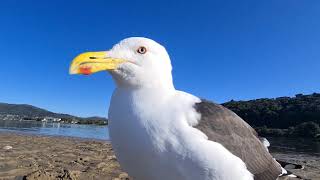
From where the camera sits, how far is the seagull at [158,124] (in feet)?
13.4

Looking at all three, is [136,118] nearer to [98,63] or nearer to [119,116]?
[119,116]

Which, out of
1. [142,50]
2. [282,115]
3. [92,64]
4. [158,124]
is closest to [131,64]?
[142,50]

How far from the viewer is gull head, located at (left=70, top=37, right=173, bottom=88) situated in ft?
14.0

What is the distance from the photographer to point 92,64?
4297mm

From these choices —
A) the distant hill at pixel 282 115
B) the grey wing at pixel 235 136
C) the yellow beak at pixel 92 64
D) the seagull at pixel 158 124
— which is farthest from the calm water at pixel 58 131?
the yellow beak at pixel 92 64

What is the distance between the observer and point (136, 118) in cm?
411

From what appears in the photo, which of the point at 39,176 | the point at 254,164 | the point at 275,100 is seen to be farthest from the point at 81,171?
the point at 275,100

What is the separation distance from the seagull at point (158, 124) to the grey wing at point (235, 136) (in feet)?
0.04

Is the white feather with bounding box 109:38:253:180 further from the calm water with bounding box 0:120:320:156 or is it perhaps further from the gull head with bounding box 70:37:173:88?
the calm water with bounding box 0:120:320:156

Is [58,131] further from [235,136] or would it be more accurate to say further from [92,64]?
[92,64]

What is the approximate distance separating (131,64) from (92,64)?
0.40 m

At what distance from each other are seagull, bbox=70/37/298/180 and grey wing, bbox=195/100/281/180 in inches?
0.5

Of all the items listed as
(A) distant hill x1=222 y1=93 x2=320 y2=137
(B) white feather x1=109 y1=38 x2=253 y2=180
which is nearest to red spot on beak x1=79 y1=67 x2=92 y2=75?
(B) white feather x1=109 y1=38 x2=253 y2=180

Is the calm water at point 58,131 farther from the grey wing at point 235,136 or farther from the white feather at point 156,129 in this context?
the white feather at point 156,129
